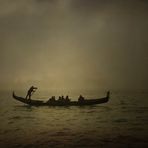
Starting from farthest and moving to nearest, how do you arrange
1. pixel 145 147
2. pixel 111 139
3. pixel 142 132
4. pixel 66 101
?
pixel 66 101 < pixel 142 132 < pixel 111 139 < pixel 145 147

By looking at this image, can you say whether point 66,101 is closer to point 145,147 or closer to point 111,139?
point 111,139

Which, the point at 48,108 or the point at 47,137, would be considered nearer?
the point at 47,137

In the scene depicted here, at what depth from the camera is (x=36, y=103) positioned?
55.4 metres

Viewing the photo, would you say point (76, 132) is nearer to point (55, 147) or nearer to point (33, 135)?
point (33, 135)

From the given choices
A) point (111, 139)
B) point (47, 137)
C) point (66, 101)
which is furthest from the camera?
point (66, 101)

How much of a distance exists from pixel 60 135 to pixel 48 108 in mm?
29800

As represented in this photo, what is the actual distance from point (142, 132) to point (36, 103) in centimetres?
3170

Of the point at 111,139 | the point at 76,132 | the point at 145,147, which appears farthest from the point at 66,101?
the point at 145,147

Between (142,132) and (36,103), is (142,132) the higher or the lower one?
the lower one

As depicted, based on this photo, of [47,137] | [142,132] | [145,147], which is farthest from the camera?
[142,132]

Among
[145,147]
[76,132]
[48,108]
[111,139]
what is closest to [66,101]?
[48,108]

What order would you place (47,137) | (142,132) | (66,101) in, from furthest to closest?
(66,101) < (142,132) < (47,137)

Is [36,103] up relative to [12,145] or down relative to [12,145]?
up

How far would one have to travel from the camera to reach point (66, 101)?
53.5 m
